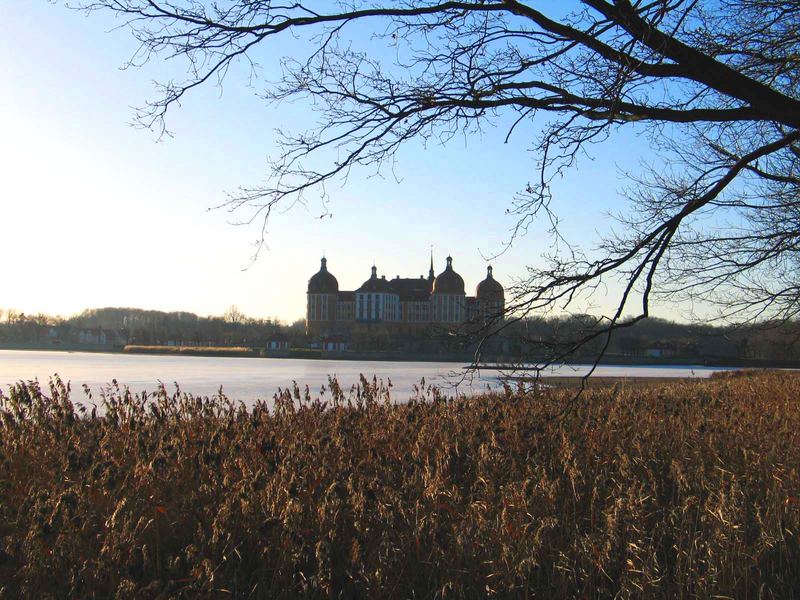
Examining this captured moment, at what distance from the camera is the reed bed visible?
3652 mm

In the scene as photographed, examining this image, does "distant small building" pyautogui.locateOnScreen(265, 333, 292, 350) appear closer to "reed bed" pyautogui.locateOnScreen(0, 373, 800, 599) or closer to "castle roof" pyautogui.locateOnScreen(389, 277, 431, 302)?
"castle roof" pyautogui.locateOnScreen(389, 277, 431, 302)

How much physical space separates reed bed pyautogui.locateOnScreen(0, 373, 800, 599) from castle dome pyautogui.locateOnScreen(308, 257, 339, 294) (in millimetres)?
119319

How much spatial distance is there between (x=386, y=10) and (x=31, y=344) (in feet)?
349

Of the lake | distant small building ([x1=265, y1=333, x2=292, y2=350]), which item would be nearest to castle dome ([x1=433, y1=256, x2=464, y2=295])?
distant small building ([x1=265, y1=333, x2=292, y2=350])

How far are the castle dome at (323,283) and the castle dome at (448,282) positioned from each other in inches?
634

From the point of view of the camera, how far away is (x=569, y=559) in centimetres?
401

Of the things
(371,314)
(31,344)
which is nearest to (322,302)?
(371,314)

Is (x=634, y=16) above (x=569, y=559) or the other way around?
above

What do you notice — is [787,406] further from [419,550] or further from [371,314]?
[371,314]

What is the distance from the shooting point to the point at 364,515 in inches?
171

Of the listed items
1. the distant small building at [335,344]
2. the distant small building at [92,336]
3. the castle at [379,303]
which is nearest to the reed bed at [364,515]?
the distant small building at [335,344]

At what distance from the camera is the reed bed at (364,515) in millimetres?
3652

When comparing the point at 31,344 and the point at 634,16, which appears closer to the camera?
the point at 634,16

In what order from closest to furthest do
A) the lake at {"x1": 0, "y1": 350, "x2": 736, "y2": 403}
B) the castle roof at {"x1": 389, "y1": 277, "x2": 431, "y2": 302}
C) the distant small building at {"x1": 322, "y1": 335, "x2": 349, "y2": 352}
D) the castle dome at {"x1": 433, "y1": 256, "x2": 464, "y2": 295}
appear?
the lake at {"x1": 0, "y1": 350, "x2": 736, "y2": 403} < the distant small building at {"x1": 322, "y1": 335, "x2": 349, "y2": 352} < the castle dome at {"x1": 433, "y1": 256, "x2": 464, "y2": 295} < the castle roof at {"x1": 389, "y1": 277, "x2": 431, "y2": 302}
